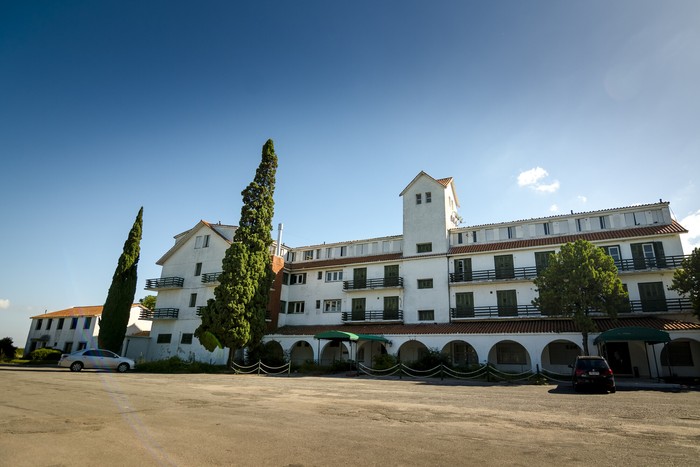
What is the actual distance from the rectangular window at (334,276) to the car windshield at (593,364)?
24.9 m

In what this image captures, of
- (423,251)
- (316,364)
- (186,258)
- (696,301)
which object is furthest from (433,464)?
(186,258)

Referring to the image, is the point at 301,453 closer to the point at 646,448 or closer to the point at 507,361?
the point at 646,448

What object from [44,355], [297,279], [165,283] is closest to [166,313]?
[165,283]

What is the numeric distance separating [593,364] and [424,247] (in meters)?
20.1

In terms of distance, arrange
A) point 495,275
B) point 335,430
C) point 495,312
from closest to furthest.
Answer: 1. point 335,430
2. point 495,312
3. point 495,275

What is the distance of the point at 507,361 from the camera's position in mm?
31172

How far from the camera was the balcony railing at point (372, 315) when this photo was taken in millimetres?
35719

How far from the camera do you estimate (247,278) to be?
105 feet

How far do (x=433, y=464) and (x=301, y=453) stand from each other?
2.17 metres

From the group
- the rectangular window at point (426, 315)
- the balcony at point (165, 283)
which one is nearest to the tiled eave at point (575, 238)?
the rectangular window at point (426, 315)

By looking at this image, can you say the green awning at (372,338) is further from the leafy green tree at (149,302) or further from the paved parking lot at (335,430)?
the leafy green tree at (149,302)

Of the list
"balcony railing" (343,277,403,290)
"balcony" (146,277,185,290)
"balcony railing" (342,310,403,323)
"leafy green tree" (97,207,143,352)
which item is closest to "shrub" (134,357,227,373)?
"leafy green tree" (97,207,143,352)

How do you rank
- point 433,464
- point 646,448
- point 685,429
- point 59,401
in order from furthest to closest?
point 59,401, point 685,429, point 646,448, point 433,464

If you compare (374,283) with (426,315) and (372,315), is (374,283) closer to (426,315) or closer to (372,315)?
(372,315)
